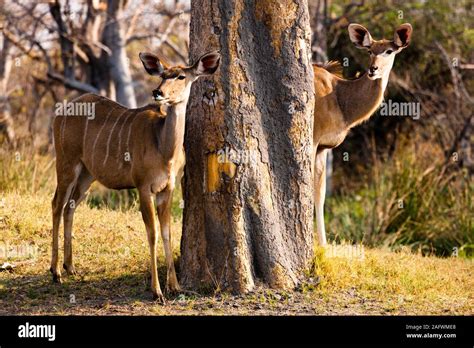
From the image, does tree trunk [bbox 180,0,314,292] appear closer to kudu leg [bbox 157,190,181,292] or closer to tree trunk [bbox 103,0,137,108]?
kudu leg [bbox 157,190,181,292]

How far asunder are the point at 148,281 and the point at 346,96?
279 centimetres

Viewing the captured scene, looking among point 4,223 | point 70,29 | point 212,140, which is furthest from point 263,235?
point 70,29

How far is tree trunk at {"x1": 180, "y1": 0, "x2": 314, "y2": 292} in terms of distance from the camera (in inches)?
254

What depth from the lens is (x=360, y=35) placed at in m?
8.41

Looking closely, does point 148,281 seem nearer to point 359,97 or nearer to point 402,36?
point 359,97

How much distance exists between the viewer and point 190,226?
6.66 metres

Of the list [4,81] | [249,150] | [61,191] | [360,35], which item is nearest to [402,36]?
[360,35]

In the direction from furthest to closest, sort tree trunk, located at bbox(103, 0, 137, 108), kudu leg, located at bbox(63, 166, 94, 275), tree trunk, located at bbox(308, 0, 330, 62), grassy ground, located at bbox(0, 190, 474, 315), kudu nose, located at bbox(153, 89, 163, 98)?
tree trunk, located at bbox(308, 0, 330, 62)
tree trunk, located at bbox(103, 0, 137, 108)
kudu leg, located at bbox(63, 166, 94, 275)
grassy ground, located at bbox(0, 190, 474, 315)
kudu nose, located at bbox(153, 89, 163, 98)

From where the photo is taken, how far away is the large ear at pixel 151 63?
20.9 ft

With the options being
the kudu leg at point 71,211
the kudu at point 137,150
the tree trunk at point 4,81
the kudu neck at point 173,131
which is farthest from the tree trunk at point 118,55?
the kudu neck at point 173,131

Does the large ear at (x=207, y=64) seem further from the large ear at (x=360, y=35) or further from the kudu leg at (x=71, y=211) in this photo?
the large ear at (x=360, y=35)

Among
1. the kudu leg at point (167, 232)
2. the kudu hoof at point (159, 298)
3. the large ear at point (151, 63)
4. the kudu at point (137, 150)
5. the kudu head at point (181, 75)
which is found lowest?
the kudu hoof at point (159, 298)

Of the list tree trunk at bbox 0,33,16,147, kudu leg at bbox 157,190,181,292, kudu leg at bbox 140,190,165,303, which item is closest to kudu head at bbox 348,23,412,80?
kudu leg at bbox 157,190,181,292

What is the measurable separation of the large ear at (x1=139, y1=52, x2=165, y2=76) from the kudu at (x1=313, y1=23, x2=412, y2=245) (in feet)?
7.00
